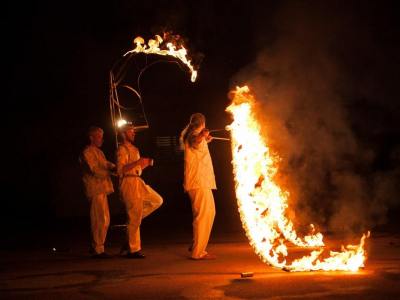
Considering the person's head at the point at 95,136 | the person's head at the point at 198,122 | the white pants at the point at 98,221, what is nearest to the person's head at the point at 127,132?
the person's head at the point at 95,136

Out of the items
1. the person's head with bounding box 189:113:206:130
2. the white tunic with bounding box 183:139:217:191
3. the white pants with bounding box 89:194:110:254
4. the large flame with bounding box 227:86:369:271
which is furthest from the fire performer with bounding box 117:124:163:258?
the large flame with bounding box 227:86:369:271

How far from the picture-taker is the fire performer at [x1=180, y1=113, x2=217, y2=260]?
10.1m

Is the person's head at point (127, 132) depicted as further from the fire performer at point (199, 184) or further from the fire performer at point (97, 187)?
the fire performer at point (199, 184)

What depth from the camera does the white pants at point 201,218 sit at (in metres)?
10.1

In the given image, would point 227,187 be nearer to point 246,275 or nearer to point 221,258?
point 221,258

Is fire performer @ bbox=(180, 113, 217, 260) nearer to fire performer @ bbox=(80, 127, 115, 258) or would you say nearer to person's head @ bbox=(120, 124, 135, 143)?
person's head @ bbox=(120, 124, 135, 143)

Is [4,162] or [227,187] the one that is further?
[227,187]

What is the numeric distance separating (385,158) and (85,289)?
17.6 m

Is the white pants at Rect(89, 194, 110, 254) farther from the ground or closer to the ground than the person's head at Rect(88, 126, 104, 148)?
closer to the ground

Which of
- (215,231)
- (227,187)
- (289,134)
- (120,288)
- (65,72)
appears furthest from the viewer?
(227,187)

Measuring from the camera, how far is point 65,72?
2108cm

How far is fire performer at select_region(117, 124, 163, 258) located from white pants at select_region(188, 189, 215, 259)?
103 cm

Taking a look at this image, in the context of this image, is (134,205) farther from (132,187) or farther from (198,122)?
(198,122)

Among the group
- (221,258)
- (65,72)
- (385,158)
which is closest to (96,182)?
(221,258)
